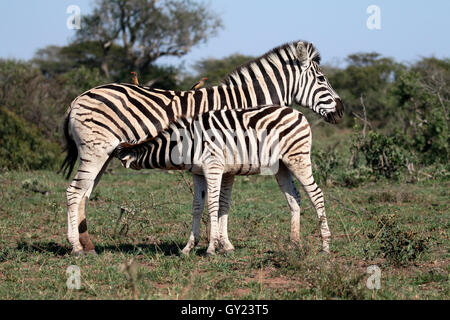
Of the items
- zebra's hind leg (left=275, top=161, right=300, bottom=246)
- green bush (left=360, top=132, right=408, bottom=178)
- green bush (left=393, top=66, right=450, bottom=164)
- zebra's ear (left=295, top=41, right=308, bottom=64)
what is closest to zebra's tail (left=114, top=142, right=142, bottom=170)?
zebra's hind leg (left=275, top=161, right=300, bottom=246)

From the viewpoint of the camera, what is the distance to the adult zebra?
6.99m

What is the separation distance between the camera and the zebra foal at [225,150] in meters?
6.64

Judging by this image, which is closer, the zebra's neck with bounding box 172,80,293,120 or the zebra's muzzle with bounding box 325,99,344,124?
the zebra's neck with bounding box 172,80,293,120

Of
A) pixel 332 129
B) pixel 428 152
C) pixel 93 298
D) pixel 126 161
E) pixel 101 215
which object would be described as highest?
pixel 332 129

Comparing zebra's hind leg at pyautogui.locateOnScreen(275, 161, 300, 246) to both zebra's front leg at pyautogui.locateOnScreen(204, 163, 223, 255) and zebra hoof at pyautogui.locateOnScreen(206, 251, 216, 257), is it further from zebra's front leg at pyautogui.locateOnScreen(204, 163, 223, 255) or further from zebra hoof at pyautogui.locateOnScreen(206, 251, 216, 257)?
zebra hoof at pyautogui.locateOnScreen(206, 251, 216, 257)

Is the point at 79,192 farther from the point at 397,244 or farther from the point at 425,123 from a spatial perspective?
the point at 425,123

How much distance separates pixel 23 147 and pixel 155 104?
8877 millimetres

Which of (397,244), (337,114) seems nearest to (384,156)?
(337,114)

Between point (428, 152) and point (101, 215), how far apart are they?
8.22 metres

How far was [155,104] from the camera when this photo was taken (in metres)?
7.23

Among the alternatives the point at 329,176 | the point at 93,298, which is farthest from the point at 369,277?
the point at 329,176

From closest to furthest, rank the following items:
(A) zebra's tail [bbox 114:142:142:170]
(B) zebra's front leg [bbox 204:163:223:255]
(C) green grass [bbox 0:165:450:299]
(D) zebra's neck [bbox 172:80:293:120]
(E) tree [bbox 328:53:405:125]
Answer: (C) green grass [bbox 0:165:450:299] → (B) zebra's front leg [bbox 204:163:223:255] → (A) zebra's tail [bbox 114:142:142:170] → (D) zebra's neck [bbox 172:80:293:120] → (E) tree [bbox 328:53:405:125]
